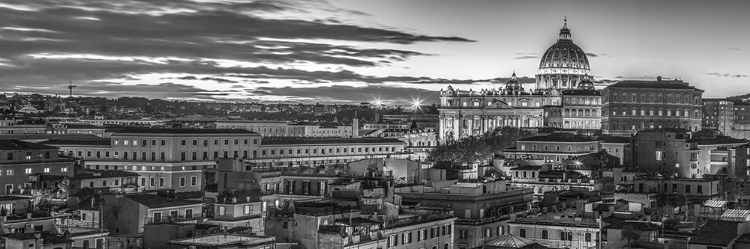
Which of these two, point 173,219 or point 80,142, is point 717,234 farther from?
point 80,142

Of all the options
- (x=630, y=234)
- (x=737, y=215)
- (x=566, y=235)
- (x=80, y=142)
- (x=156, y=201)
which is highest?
(x=80, y=142)

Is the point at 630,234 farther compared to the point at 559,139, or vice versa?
the point at 559,139

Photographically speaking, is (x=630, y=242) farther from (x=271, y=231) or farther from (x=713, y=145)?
(x=713, y=145)

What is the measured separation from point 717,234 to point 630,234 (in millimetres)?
5146

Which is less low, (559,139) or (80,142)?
(559,139)

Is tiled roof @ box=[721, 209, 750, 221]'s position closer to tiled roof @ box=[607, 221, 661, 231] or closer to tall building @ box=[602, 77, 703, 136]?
tiled roof @ box=[607, 221, 661, 231]

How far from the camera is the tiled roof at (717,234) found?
3366 centimetres

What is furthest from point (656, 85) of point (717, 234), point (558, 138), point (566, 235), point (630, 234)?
point (717, 234)

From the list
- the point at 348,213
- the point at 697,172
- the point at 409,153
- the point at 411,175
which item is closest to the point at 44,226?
the point at 348,213

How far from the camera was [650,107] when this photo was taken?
7510 inches

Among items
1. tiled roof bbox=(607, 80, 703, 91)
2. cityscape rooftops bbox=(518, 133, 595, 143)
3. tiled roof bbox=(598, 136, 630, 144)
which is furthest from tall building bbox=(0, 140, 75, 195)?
tiled roof bbox=(607, 80, 703, 91)

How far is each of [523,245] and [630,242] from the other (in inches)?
141

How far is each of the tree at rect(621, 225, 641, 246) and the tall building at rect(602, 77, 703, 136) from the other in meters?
151

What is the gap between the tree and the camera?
38.9 meters
